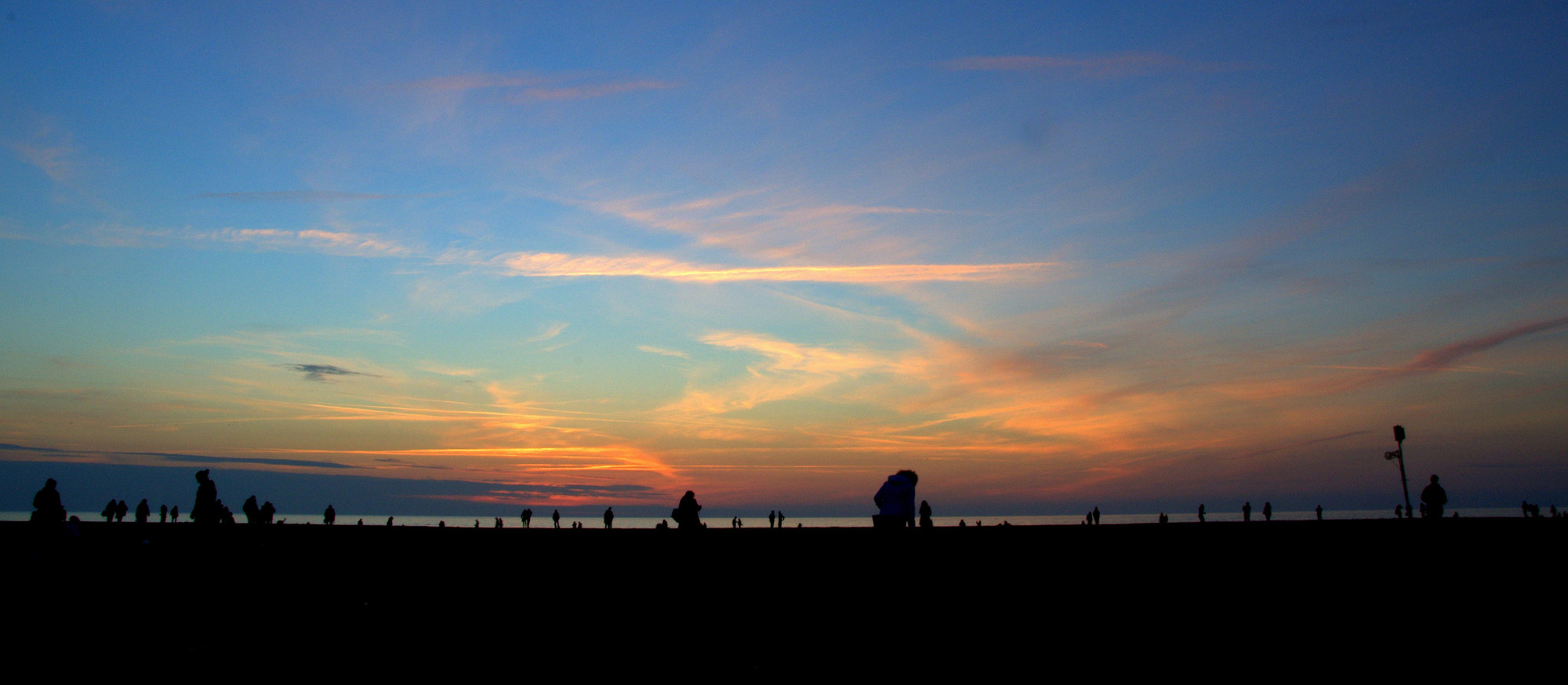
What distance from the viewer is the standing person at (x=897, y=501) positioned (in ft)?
57.0

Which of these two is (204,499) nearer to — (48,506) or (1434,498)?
(48,506)

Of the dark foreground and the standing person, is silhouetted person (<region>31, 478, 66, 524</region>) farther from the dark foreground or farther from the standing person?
the standing person

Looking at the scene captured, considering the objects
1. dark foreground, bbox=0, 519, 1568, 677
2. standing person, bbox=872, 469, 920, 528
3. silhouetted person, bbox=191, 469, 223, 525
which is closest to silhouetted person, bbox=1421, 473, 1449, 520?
dark foreground, bbox=0, 519, 1568, 677

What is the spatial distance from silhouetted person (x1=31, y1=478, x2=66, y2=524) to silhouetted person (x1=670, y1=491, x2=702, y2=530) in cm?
1442

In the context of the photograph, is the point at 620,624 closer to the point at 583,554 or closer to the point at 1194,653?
the point at 1194,653

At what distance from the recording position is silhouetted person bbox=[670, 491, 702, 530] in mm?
26109

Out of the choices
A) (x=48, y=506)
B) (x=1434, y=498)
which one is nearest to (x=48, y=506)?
(x=48, y=506)

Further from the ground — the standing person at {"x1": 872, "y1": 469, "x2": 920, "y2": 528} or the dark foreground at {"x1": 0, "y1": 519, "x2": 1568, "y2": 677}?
the standing person at {"x1": 872, "y1": 469, "x2": 920, "y2": 528}

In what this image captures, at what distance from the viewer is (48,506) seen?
19703 millimetres

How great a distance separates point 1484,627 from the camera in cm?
990

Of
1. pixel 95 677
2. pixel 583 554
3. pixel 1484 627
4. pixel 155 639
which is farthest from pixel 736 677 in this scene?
pixel 583 554

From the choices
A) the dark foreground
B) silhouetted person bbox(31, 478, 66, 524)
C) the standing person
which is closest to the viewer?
the dark foreground

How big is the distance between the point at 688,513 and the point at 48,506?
15188 millimetres

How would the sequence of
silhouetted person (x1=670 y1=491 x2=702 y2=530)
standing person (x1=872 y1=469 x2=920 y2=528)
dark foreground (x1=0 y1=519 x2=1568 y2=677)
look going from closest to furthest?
dark foreground (x1=0 y1=519 x2=1568 y2=677) < standing person (x1=872 y1=469 x2=920 y2=528) < silhouetted person (x1=670 y1=491 x2=702 y2=530)
